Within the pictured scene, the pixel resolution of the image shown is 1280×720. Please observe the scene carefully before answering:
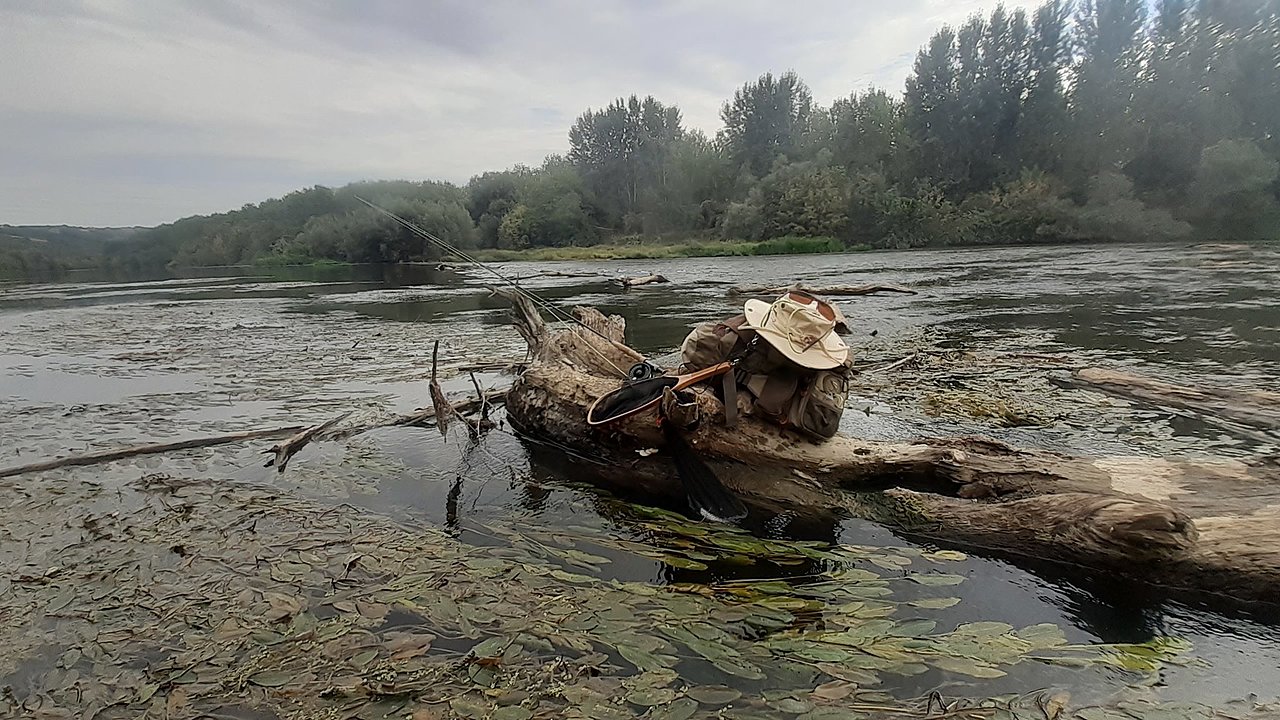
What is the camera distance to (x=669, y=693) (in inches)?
114

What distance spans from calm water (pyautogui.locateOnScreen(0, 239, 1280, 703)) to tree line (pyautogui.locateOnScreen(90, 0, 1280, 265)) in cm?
1861

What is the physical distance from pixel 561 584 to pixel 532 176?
3439 inches

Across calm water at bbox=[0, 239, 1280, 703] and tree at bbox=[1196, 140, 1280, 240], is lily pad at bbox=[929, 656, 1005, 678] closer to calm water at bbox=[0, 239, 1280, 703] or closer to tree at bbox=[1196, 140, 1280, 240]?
calm water at bbox=[0, 239, 1280, 703]

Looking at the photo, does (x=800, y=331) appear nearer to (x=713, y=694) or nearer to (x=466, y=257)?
(x=713, y=694)

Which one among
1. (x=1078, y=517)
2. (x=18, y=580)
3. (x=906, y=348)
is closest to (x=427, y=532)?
(x=18, y=580)

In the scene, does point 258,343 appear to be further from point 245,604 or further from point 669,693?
point 669,693

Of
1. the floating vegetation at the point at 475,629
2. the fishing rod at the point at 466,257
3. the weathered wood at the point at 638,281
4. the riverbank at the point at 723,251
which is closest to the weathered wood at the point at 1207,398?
the floating vegetation at the point at 475,629

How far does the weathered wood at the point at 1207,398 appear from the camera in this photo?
596 centimetres

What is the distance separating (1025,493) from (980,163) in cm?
6731

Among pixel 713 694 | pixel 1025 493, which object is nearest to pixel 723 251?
pixel 1025 493

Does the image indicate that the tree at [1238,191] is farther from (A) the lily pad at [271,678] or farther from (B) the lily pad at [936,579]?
(A) the lily pad at [271,678]

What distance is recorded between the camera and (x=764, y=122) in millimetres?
81625

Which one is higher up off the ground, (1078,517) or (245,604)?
(1078,517)

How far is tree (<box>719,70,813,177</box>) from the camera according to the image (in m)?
81.3
